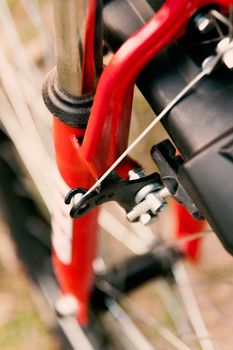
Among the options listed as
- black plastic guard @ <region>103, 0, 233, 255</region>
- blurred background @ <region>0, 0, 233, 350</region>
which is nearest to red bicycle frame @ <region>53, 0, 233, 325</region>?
black plastic guard @ <region>103, 0, 233, 255</region>

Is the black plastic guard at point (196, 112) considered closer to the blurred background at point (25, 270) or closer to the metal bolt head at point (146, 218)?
the metal bolt head at point (146, 218)

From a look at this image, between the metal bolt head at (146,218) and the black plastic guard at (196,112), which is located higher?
the black plastic guard at (196,112)

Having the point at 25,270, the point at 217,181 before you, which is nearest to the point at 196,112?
the point at 217,181

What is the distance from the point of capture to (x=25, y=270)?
935 mm

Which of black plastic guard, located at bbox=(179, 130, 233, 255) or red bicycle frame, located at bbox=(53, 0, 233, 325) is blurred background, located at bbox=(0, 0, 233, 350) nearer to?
red bicycle frame, located at bbox=(53, 0, 233, 325)

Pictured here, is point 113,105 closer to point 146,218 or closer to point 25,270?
point 146,218

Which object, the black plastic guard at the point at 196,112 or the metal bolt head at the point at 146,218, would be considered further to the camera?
the metal bolt head at the point at 146,218

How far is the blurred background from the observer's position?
879 mm

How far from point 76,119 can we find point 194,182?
122 mm

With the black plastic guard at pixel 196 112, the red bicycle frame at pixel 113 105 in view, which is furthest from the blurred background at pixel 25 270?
the black plastic guard at pixel 196 112

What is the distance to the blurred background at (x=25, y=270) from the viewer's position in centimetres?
88

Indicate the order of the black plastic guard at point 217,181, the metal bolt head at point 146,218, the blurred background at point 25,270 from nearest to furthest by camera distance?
the black plastic guard at point 217,181, the metal bolt head at point 146,218, the blurred background at point 25,270

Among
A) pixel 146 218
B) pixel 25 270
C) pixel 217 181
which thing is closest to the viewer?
pixel 217 181

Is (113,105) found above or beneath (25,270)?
above
